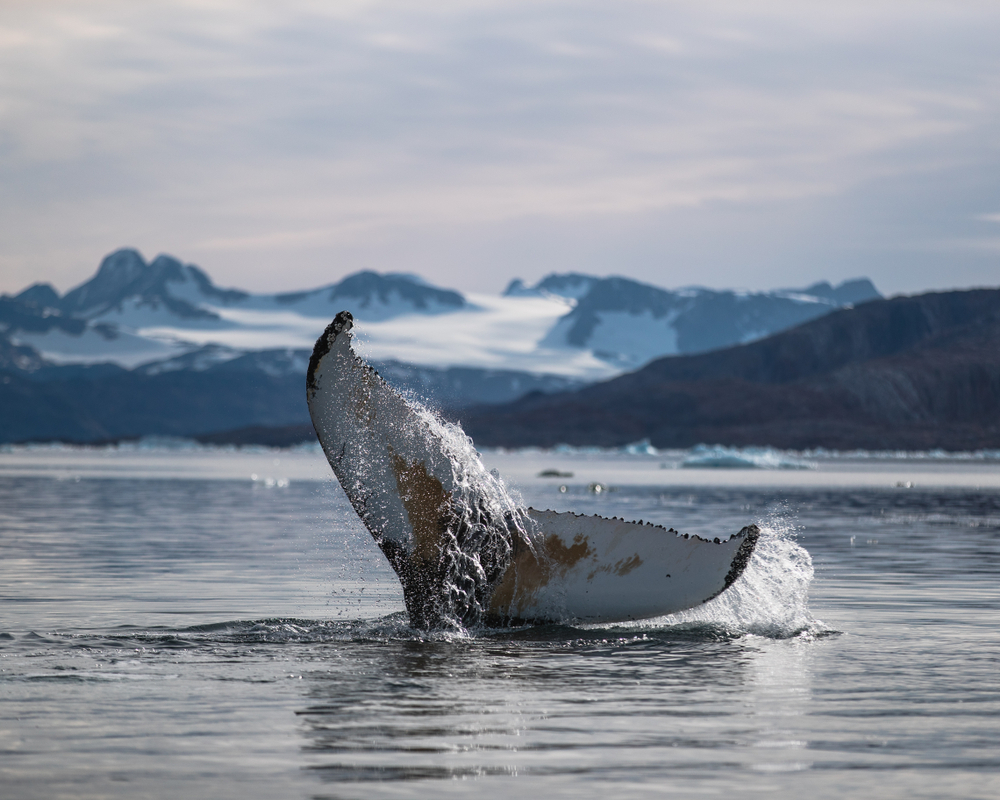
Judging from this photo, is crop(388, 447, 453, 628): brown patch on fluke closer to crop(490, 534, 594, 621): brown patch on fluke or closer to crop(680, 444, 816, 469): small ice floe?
crop(490, 534, 594, 621): brown patch on fluke

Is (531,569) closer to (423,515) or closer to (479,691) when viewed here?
(423,515)

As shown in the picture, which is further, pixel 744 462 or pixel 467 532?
pixel 744 462

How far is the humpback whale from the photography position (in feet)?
41.0

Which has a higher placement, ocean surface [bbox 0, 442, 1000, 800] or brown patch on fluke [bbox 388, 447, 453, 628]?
brown patch on fluke [bbox 388, 447, 453, 628]

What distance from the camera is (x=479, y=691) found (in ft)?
37.0

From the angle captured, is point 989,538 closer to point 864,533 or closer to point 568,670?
point 864,533

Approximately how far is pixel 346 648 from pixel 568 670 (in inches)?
103

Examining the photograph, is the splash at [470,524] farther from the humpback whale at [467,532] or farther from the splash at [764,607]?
the splash at [764,607]

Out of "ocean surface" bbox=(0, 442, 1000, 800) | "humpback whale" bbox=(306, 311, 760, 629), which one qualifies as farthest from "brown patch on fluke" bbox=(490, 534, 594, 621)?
"ocean surface" bbox=(0, 442, 1000, 800)

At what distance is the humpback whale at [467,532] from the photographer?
12.5 m

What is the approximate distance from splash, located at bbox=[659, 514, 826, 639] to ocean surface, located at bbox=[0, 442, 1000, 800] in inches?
1.6

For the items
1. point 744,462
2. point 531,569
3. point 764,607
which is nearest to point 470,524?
point 531,569

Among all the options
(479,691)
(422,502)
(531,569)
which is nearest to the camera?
(479,691)

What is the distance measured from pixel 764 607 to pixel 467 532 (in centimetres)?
494
